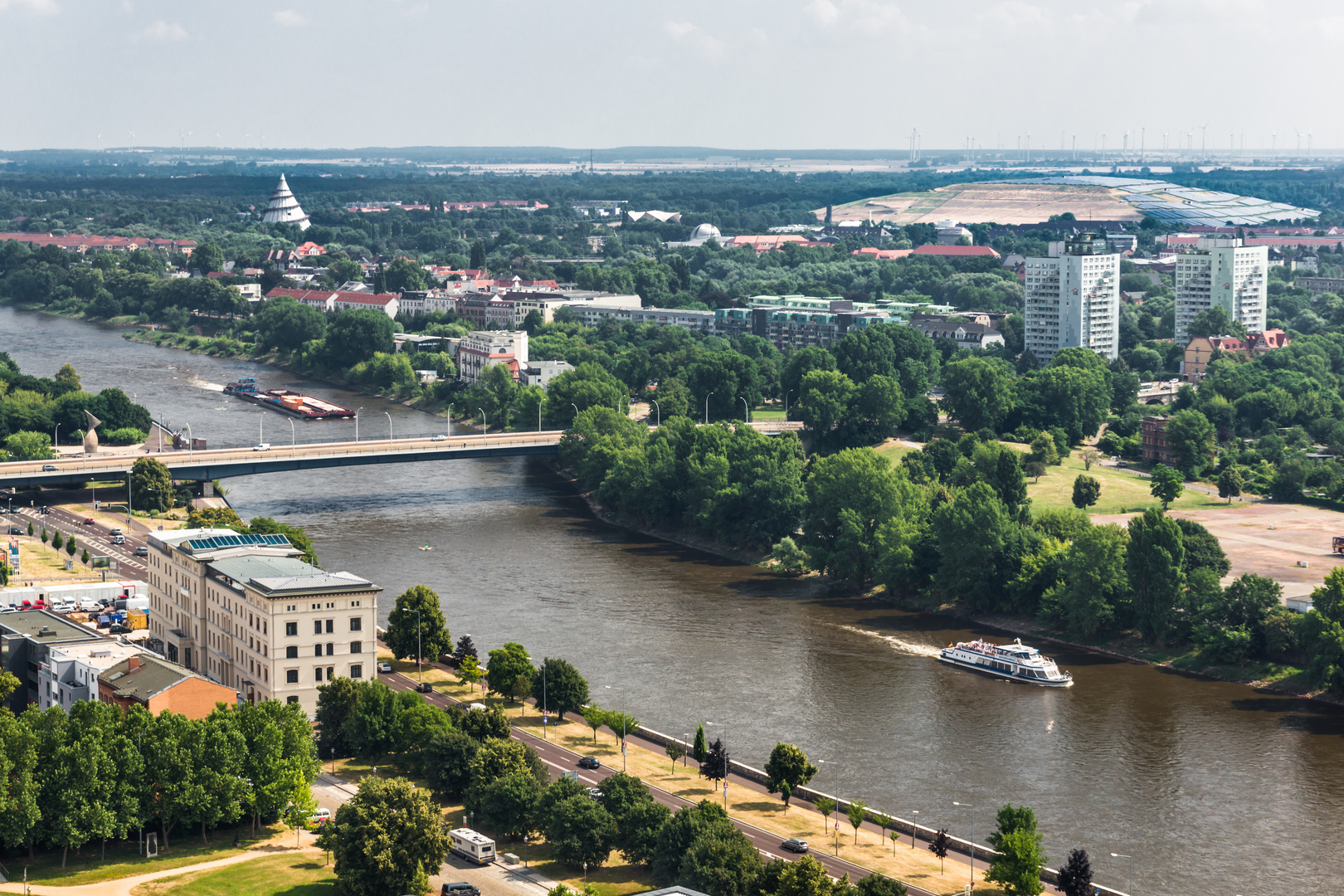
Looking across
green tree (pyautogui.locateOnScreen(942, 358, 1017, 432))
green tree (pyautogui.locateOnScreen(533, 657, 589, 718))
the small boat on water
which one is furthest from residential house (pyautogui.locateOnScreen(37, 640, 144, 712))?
green tree (pyautogui.locateOnScreen(942, 358, 1017, 432))

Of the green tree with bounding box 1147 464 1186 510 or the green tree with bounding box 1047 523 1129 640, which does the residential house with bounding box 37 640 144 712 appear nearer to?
the green tree with bounding box 1047 523 1129 640

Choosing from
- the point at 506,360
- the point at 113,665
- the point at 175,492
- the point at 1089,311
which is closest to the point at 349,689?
the point at 113,665

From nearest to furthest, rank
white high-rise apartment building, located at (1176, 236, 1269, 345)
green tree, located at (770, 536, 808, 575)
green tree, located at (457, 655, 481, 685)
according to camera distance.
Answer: green tree, located at (457, 655, 481, 685), green tree, located at (770, 536, 808, 575), white high-rise apartment building, located at (1176, 236, 1269, 345)

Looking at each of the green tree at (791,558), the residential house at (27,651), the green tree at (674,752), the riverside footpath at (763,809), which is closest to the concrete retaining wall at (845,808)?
the riverside footpath at (763,809)

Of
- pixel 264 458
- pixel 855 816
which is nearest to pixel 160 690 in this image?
pixel 855 816

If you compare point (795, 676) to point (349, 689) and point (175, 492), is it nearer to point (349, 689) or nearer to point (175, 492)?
point (349, 689)

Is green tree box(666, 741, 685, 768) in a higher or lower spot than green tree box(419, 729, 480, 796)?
lower

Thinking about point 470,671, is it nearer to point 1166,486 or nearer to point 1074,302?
point 1166,486

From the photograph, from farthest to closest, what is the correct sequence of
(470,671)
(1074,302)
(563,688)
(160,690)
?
(1074,302)
(470,671)
(563,688)
(160,690)
